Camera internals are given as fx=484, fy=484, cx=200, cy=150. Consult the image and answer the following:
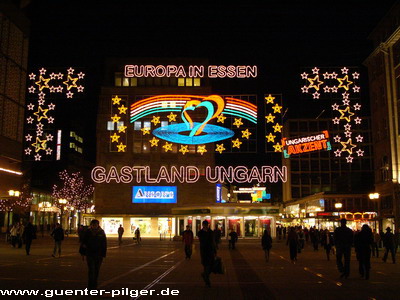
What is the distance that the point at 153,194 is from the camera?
69500 mm

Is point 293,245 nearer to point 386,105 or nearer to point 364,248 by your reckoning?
point 364,248

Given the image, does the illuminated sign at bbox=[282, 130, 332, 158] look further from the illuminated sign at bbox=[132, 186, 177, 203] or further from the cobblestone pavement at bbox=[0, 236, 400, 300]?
the cobblestone pavement at bbox=[0, 236, 400, 300]

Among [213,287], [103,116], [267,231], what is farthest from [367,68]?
[213,287]

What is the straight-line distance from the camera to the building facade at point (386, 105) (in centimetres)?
5091

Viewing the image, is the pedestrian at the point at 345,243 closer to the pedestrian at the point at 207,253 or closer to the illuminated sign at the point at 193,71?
the pedestrian at the point at 207,253

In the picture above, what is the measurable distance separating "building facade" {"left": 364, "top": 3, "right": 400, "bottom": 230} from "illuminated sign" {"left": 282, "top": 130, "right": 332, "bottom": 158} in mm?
6527

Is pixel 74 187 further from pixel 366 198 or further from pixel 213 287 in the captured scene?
pixel 213 287

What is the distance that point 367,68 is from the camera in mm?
63281

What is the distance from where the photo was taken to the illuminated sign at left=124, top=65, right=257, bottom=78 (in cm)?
5591

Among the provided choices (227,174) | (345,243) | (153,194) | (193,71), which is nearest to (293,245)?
(345,243)

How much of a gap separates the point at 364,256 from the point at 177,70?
45862 mm

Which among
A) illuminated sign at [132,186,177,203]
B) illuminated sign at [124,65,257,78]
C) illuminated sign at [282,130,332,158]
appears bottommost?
illuminated sign at [132,186,177,203]

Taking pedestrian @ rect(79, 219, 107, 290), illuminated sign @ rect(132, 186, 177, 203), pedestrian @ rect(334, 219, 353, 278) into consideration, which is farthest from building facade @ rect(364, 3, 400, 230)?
pedestrian @ rect(79, 219, 107, 290)

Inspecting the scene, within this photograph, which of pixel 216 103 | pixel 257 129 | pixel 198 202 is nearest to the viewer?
pixel 216 103
